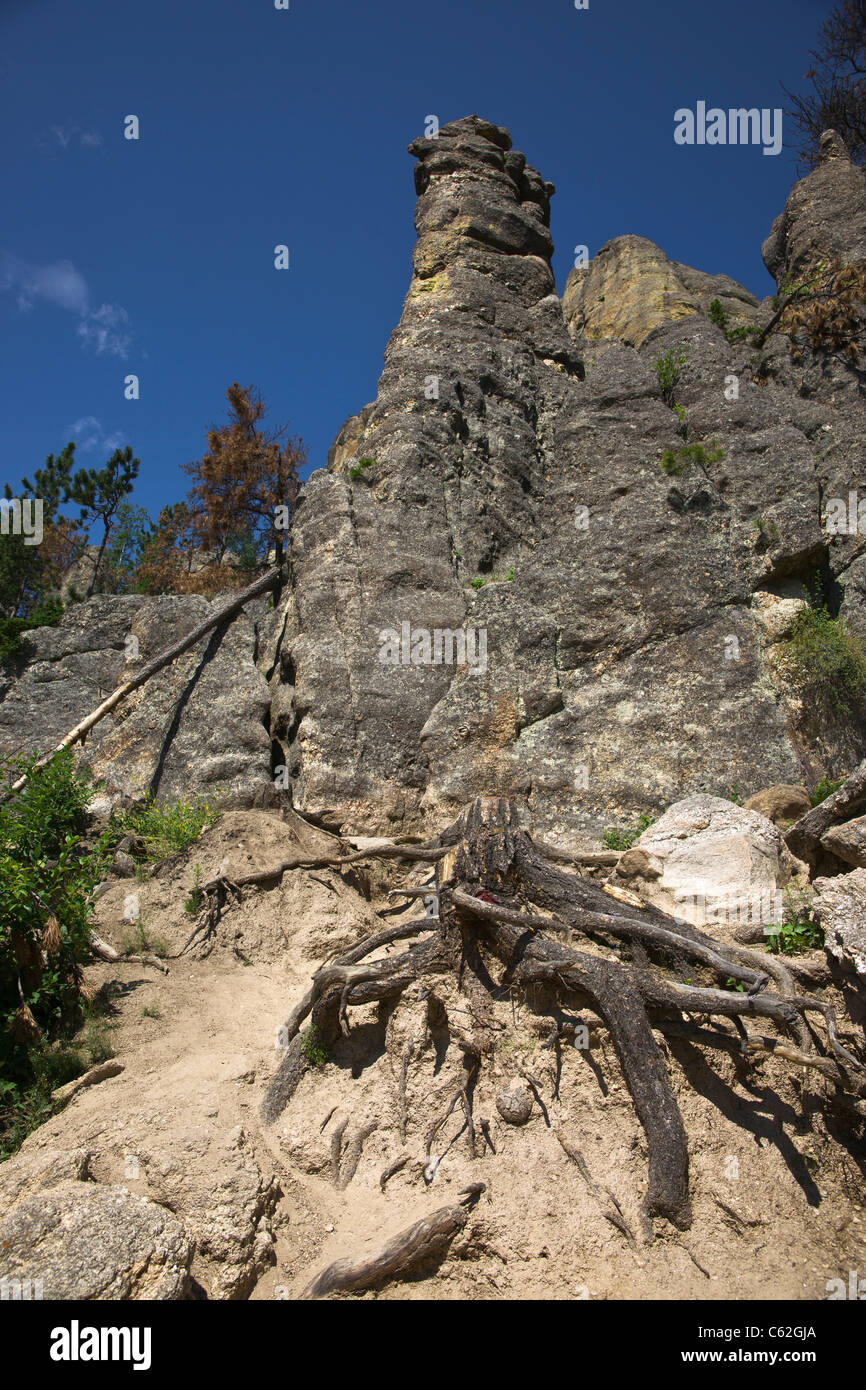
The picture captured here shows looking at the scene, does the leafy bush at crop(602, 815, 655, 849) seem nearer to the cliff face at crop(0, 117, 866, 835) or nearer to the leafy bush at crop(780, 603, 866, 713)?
the cliff face at crop(0, 117, 866, 835)

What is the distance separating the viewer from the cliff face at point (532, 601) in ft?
34.3

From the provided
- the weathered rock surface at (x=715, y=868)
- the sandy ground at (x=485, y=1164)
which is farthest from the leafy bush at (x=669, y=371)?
the sandy ground at (x=485, y=1164)

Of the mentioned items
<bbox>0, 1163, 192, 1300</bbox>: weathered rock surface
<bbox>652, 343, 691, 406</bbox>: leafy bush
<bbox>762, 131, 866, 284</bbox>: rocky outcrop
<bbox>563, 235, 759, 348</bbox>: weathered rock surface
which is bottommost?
<bbox>0, 1163, 192, 1300</bbox>: weathered rock surface

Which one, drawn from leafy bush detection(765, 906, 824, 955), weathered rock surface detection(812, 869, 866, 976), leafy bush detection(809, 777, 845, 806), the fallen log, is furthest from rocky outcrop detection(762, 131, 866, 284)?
weathered rock surface detection(812, 869, 866, 976)

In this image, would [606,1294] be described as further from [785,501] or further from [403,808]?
[785,501]

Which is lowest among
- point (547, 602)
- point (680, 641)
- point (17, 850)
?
point (17, 850)

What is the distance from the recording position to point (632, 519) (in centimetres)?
1205

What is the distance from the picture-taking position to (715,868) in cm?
716

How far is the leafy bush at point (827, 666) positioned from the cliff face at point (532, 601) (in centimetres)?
24

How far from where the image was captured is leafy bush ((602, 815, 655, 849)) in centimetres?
934

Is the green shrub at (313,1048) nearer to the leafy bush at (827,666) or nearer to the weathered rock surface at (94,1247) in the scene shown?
the weathered rock surface at (94,1247)

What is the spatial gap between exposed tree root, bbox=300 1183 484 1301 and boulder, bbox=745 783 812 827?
5689 mm
